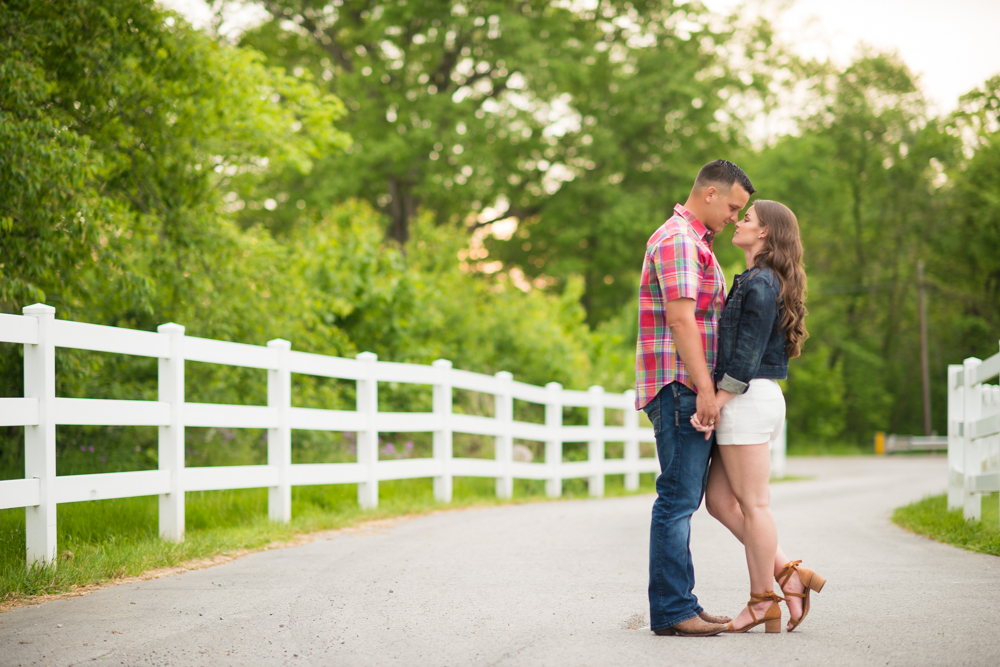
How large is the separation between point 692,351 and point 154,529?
3.93 m

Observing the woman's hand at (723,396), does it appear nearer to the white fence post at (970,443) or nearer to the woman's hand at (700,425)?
the woman's hand at (700,425)

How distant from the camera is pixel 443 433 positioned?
30.9 ft

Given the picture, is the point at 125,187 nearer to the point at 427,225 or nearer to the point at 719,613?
the point at 719,613

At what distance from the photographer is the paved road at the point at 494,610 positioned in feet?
11.3

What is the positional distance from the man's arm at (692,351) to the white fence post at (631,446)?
9636 millimetres

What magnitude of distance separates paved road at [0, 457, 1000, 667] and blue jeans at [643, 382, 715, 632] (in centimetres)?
14

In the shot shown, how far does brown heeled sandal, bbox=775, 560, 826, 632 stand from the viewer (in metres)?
3.85

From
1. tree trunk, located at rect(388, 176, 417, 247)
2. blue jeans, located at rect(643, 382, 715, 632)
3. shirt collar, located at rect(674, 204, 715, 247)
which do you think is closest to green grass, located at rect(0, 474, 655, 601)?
blue jeans, located at rect(643, 382, 715, 632)

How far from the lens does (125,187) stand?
9.19 m

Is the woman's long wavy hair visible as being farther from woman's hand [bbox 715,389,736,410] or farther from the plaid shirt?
woman's hand [bbox 715,389,736,410]

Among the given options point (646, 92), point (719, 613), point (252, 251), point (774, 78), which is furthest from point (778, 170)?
point (719, 613)

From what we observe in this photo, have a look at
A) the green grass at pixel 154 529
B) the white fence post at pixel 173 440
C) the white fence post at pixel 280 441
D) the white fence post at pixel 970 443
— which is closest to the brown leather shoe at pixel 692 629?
the green grass at pixel 154 529

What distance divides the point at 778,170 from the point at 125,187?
1119 inches

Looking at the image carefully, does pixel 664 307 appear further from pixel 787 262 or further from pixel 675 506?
pixel 675 506
